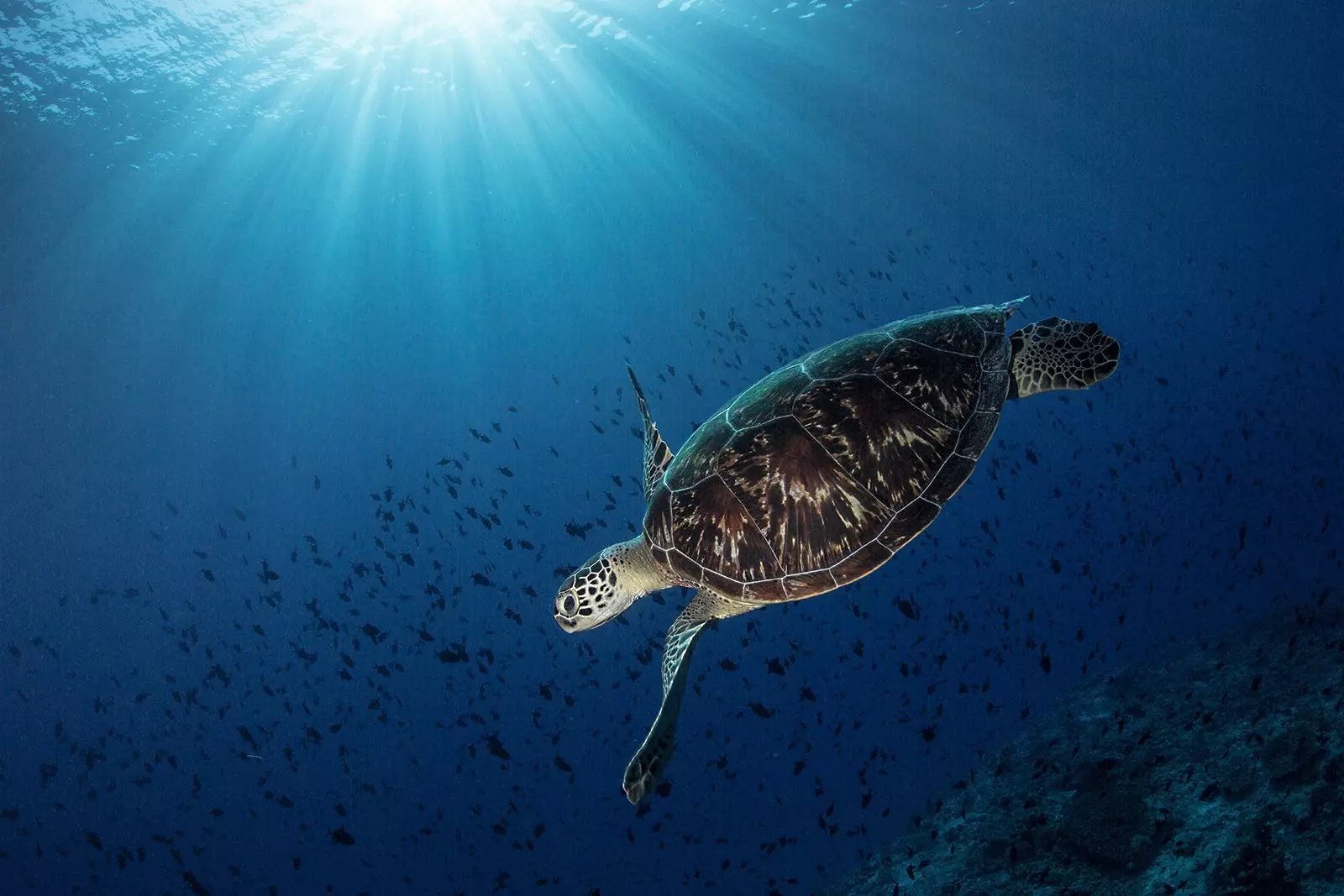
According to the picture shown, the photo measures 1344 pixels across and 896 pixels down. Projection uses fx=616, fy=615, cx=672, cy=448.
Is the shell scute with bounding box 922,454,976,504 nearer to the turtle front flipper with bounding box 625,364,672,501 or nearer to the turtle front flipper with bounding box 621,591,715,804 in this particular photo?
the turtle front flipper with bounding box 621,591,715,804

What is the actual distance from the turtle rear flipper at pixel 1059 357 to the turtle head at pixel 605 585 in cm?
275

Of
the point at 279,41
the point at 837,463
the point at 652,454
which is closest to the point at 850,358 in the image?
the point at 837,463

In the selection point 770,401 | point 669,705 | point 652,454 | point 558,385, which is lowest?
point 558,385

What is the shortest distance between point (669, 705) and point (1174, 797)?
9066 mm

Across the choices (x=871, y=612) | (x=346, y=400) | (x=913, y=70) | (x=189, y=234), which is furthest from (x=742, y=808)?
(x=346, y=400)

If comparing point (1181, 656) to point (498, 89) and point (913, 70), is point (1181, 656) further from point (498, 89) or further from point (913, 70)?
point (498, 89)

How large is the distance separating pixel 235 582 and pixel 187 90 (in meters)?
44.1

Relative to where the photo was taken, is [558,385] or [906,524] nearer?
[906,524]

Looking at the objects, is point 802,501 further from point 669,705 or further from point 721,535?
point 669,705

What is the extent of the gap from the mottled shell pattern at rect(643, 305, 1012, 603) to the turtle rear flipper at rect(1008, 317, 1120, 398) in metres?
0.22

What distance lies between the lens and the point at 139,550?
48.3 meters

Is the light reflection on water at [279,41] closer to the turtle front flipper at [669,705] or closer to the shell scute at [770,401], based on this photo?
the shell scute at [770,401]

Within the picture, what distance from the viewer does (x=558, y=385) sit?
5856 centimetres

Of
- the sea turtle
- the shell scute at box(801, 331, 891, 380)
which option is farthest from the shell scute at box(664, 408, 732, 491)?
the shell scute at box(801, 331, 891, 380)
